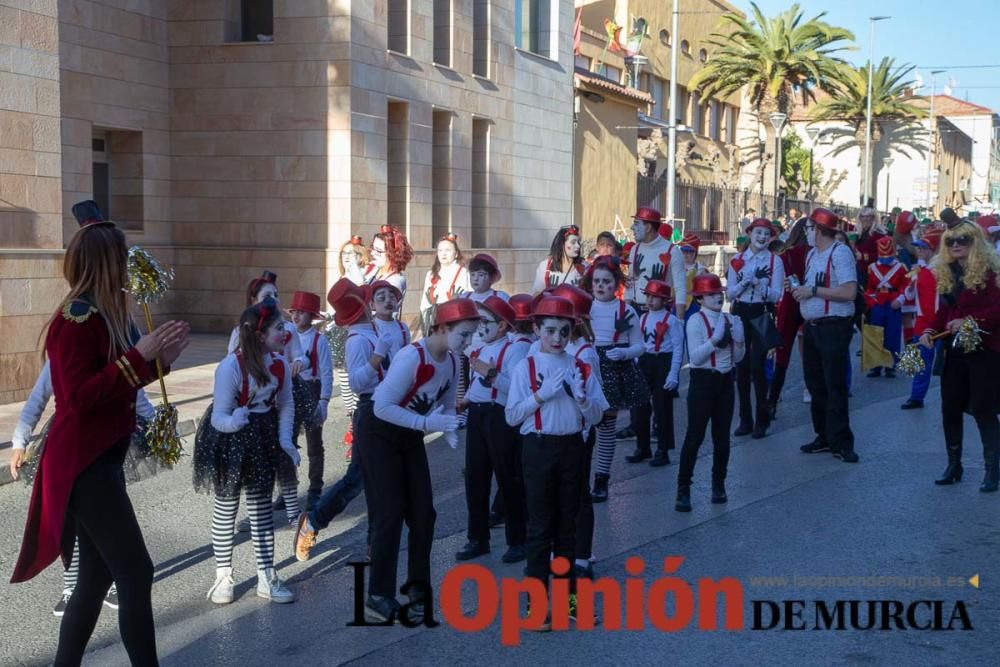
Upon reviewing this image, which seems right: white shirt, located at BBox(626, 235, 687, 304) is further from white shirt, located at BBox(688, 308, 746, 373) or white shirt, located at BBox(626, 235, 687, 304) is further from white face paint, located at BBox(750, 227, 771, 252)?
white shirt, located at BBox(688, 308, 746, 373)

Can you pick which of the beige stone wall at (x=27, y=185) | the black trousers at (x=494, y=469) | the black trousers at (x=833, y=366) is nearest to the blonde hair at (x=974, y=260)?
the black trousers at (x=833, y=366)

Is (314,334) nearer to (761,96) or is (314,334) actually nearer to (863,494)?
(863,494)

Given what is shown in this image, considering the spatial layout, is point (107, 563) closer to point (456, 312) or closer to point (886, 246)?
point (456, 312)

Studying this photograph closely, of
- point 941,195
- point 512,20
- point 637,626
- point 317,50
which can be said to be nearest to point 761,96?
point 512,20

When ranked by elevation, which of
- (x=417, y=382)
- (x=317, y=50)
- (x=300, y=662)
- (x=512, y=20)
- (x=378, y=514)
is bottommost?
(x=300, y=662)

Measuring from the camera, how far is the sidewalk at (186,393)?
10.7 m

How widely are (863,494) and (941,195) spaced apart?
84.5 m

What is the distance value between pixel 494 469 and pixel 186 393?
6.83 metres

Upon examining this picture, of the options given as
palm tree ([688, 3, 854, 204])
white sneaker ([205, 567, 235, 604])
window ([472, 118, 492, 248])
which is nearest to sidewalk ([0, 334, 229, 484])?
white sneaker ([205, 567, 235, 604])

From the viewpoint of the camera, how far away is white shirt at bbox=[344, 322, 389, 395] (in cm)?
681

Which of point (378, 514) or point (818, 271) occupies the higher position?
point (818, 271)

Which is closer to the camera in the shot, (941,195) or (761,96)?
(761,96)

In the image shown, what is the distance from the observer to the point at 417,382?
5.66 meters

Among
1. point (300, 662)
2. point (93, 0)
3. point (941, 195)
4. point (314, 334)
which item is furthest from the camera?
point (941, 195)
